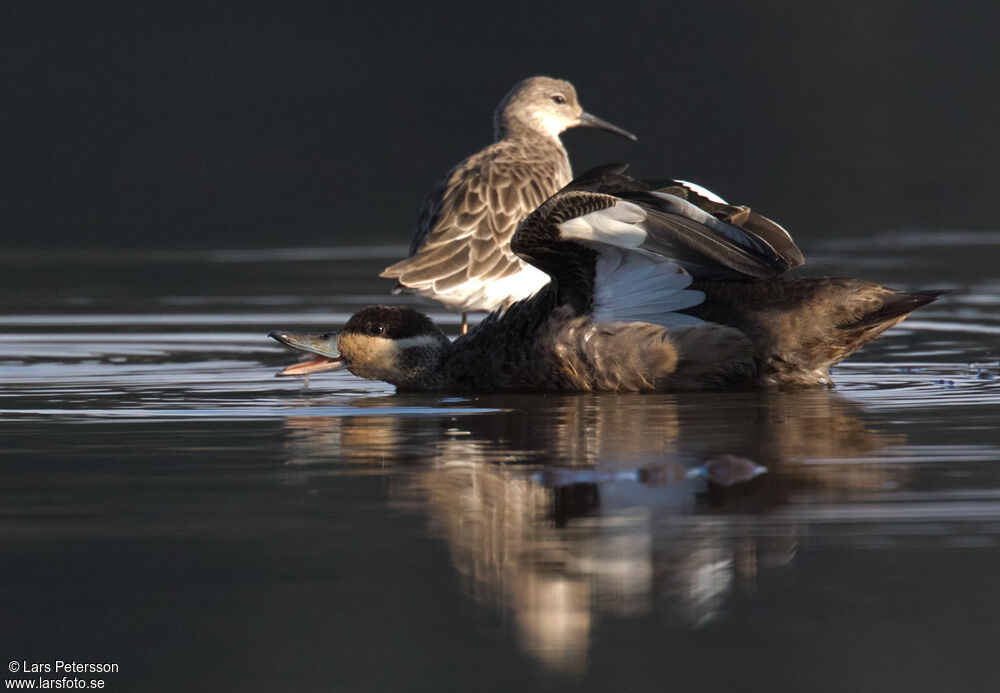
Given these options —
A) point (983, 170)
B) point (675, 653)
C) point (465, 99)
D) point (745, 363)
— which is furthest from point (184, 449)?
point (465, 99)

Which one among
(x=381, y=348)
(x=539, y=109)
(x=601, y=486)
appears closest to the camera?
(x=601, y=486)

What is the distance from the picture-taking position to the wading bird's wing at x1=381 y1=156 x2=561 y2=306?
33.2ft

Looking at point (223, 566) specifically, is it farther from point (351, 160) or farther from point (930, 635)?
point (351, 160)

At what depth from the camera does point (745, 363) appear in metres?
7.62

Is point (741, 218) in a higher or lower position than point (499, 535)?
higher

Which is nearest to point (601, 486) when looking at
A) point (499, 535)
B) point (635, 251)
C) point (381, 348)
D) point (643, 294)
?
point (499, 535)

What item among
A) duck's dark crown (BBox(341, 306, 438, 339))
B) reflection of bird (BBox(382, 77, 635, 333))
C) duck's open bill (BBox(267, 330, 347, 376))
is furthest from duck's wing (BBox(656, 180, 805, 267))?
duck's open bill (BBox(267, 330, 347, 376))

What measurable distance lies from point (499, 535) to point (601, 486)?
709mm

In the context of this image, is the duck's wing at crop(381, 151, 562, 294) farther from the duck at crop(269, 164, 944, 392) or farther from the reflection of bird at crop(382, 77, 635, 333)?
the duck at crop(269, 164, 944, 392)

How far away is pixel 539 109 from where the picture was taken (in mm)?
13352

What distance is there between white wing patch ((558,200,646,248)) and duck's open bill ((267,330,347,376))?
1451 mm

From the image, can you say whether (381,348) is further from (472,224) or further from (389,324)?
(472,224)

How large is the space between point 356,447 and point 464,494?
108cm

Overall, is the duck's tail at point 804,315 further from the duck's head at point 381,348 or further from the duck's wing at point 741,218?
the duck's head at point 381,348
